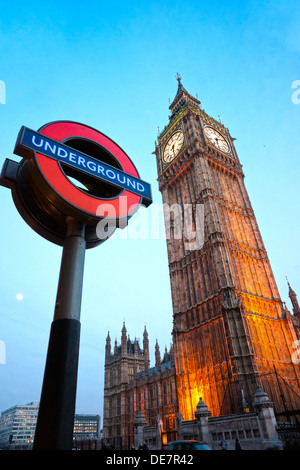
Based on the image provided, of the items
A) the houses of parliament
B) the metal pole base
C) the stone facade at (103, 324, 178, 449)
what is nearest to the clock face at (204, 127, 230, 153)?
the houses of parliament

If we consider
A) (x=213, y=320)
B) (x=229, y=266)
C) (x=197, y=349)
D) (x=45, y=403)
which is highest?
(x=229, y=266)

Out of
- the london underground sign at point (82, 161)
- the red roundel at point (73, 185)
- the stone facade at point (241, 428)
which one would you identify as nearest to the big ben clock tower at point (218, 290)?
the stone facade at point (241, 428)

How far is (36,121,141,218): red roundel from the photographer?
8.41 m

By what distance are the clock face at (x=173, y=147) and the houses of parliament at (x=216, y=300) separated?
27 cm

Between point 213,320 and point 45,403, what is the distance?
30988 millimetres

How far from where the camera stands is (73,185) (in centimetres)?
867

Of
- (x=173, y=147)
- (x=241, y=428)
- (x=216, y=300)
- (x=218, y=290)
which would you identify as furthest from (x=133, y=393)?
(x=173, y=147)

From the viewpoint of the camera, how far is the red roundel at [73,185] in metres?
8.41

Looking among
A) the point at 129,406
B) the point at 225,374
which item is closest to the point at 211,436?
the point at 225,374

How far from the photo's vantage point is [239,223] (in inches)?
1759

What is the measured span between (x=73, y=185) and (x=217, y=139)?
167 feet

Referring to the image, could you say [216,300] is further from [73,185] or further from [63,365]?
[63,365]

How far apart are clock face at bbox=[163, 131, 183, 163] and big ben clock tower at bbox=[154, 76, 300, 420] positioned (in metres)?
0.28
